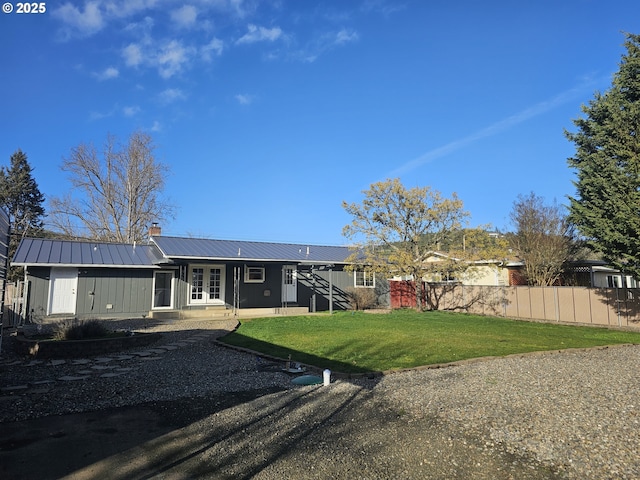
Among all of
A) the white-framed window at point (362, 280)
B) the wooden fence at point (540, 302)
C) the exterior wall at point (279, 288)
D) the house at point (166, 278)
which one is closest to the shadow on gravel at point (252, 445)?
the house at point (166, 278)

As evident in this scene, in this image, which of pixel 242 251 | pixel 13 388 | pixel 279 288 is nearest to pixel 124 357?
pixel 13 388

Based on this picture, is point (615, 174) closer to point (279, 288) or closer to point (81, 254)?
point (279, 288)

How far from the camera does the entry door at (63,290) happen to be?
57.2ft

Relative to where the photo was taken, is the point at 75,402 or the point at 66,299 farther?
the point at 66,299

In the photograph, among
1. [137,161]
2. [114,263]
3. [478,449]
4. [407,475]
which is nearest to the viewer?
[407,475]

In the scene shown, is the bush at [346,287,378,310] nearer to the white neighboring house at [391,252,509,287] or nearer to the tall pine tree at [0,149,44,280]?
the white neighboring house at [391,252,509,287]

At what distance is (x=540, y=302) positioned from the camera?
65.0 feet

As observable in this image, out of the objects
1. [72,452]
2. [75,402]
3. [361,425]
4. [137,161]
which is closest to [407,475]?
[361,425]

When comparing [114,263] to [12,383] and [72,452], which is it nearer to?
[12,383]

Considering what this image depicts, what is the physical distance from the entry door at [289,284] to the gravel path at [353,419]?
13859 millimetres

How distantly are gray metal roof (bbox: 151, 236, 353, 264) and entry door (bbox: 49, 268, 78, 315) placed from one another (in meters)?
3.83

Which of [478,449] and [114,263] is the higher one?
[114,263]

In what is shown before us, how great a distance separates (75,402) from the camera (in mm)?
5969

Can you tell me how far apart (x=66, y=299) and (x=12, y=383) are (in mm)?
11905
